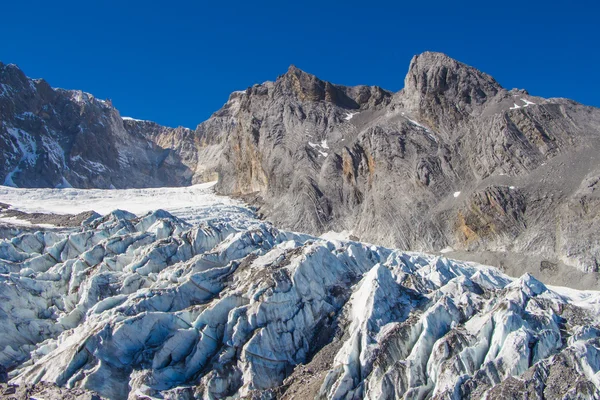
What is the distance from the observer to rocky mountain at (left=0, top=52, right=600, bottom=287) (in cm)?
6581

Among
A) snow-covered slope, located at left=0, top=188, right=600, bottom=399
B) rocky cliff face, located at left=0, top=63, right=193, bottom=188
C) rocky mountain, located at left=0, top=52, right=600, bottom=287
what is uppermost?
rocky cliff face, located at left=0, top=63, right=193, bottom=188

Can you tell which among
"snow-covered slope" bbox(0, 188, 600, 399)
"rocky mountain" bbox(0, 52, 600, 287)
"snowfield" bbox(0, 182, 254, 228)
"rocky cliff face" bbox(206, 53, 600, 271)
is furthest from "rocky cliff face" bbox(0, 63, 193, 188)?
"snow-covered slope" bbox(0, 188, 600, 399)

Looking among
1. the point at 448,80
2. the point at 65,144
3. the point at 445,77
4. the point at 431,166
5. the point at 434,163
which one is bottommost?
the point at 431,166

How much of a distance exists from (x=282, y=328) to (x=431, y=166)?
57.2 metres

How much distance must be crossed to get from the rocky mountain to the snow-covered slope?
32.3 m

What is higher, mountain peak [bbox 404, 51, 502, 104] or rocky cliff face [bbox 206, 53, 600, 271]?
mountain peak [bbox 404, 51, 502, 104]

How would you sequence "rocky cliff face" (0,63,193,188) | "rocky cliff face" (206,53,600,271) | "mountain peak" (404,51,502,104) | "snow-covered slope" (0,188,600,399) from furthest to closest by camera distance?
"rocky cliff face" (0,63,193,188), "mountain peak" (404,51,502,104), "rocky cliff face" (206,53,600,271), "snow-covered slope" (0,188,600,399)

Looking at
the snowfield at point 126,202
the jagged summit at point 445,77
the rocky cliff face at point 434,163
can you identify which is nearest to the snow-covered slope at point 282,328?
the rocky cliff face at point 434,163

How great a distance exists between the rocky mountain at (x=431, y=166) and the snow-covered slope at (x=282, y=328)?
3231 cm

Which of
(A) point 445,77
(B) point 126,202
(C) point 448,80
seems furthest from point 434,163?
(B) point 126,202

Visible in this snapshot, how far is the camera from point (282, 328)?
26.9 metres

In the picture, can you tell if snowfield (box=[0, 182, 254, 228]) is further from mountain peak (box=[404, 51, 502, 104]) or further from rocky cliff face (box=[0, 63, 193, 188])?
rocky cliff face (box=[0, 63, 193, 188])

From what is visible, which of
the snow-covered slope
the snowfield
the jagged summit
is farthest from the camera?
the jagged summit

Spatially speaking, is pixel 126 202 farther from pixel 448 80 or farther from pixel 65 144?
pixel 65 144
